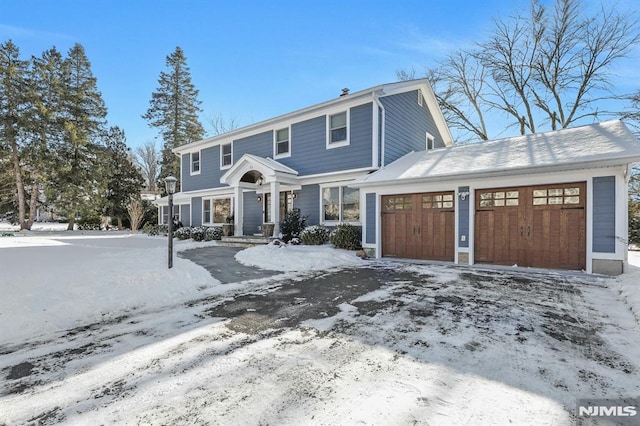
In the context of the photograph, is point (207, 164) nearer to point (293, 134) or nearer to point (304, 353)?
point (293, 134)

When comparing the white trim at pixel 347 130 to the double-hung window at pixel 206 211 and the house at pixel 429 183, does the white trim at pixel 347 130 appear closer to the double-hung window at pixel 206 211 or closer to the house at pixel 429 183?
the house at pixel 429 183

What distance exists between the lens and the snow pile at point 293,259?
8179 mm

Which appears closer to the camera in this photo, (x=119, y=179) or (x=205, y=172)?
A: (x=205, y=172)

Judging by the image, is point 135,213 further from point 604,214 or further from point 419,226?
point 604,214

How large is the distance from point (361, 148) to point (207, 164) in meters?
9.57

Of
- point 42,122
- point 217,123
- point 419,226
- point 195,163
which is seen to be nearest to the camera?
point 419,226

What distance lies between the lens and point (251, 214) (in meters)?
15.0

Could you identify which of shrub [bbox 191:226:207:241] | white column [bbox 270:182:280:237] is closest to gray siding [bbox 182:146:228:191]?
shrub [bbox 191:226:207:241]

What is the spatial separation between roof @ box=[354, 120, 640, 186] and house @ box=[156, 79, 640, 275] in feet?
0.11

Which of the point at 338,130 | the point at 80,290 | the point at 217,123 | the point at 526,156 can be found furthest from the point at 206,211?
the point at 217,123

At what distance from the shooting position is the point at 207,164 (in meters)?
17.2

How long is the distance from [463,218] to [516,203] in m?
1.31

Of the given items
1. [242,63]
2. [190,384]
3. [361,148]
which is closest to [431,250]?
[361,148]

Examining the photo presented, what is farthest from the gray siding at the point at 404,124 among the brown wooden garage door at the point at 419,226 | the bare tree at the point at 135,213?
the bare tree at the point at 135,213
